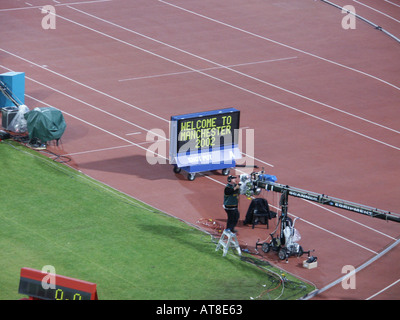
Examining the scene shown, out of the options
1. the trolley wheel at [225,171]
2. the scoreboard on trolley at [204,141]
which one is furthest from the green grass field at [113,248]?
the trolley wheel at [225,171]

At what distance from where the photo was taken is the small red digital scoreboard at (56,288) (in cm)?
2158

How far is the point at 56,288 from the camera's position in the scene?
21.9m

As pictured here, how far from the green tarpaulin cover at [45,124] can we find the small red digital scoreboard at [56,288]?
1203 cm

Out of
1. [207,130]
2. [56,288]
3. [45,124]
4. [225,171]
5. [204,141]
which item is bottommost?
[225,171]

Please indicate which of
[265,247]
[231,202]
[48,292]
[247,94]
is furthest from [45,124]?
[48,292]

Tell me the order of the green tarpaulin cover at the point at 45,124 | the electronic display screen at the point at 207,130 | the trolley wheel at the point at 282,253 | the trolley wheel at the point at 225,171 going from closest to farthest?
the trolley wheel at the point at 282,253 → the electronic display screen at the point at 207,130 → the trolley wheel at the point at 225,171 → the green tarpaulin cover at the point at 45,124

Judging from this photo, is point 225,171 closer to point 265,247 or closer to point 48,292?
point 265,247

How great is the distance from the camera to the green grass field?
80.6 feet

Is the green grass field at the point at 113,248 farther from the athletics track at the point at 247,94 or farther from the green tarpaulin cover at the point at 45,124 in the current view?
the green tarpaulin cover at the point at 45,124

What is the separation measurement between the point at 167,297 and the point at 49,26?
27.4 m

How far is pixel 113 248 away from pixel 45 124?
8666 millimetres

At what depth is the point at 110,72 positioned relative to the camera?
140 feet
